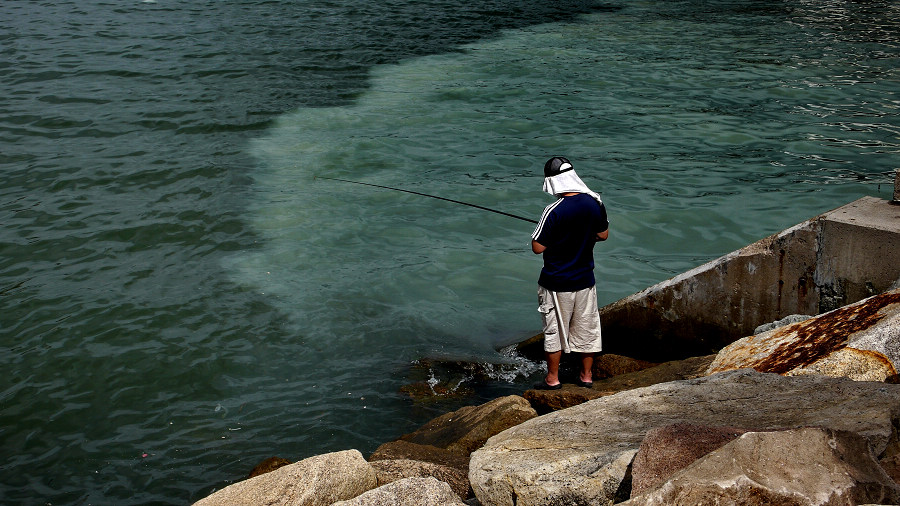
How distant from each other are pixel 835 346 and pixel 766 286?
1.64m

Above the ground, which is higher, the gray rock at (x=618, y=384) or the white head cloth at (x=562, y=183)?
the white head cloth at (x=562, y=183)

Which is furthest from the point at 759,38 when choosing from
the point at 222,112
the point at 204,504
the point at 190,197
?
the point at 204,504

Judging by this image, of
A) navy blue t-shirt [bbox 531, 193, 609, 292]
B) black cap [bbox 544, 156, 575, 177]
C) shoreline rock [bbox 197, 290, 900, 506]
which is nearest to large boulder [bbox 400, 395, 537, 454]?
shoreline rock [bbox 197, 290, 900, 506]

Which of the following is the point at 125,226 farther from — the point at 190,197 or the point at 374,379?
the point at 374,379

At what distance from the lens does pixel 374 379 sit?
7238 millimetres

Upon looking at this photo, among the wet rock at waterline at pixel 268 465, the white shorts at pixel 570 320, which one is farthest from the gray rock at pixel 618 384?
the wet rock at waterline at pixel 268 465

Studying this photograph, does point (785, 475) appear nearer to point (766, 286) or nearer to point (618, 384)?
point (618, 384)

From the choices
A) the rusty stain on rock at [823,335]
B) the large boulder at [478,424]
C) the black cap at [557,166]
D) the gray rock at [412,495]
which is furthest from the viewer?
the black cap at [557,166]

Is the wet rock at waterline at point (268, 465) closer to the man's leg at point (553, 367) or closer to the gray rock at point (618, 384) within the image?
the gray rock at point (618, 384)

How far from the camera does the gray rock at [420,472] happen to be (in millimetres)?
4543

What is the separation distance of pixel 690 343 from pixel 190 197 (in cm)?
739

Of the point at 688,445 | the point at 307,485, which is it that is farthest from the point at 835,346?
the point at 307,485

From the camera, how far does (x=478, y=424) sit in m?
5.41

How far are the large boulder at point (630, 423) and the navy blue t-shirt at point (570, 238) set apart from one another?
5.55 feet
